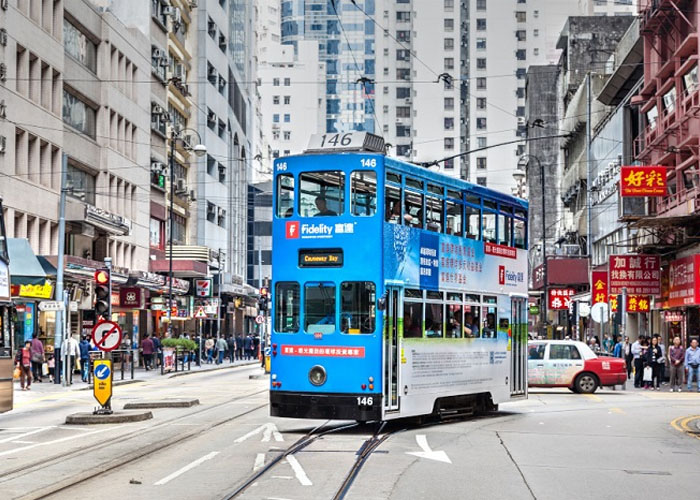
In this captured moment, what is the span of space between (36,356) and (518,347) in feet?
68.9

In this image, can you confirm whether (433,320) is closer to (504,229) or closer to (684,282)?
(504,229)

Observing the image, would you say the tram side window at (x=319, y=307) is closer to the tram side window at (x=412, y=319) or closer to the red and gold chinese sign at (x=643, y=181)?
the tram side window at (x=412, y=319)

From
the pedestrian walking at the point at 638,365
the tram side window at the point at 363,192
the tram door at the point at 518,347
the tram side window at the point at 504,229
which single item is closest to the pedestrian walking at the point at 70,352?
the pedestrian walking at the point at 638,365

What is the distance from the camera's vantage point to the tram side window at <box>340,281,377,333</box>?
64.2ft

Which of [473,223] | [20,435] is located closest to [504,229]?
[473,223]

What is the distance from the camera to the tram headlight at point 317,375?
64.9 feet

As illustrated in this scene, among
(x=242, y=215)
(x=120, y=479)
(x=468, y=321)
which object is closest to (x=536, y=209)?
(x=242, y=215)

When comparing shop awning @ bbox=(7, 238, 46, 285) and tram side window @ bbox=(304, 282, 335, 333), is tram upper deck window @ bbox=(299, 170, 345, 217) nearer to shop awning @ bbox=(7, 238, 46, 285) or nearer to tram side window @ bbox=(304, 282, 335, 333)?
tram side window @ bbox=(304, 282, 335, 333)

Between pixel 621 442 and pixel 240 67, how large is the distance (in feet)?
279

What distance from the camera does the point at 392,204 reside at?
20.1 m

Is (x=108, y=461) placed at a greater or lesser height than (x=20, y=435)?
greater

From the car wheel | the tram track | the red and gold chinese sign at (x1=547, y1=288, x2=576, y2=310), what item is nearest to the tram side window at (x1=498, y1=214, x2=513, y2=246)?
the tram track

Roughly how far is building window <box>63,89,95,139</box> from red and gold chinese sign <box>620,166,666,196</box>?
2362cm

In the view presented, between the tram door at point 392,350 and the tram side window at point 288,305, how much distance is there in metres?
1.54
